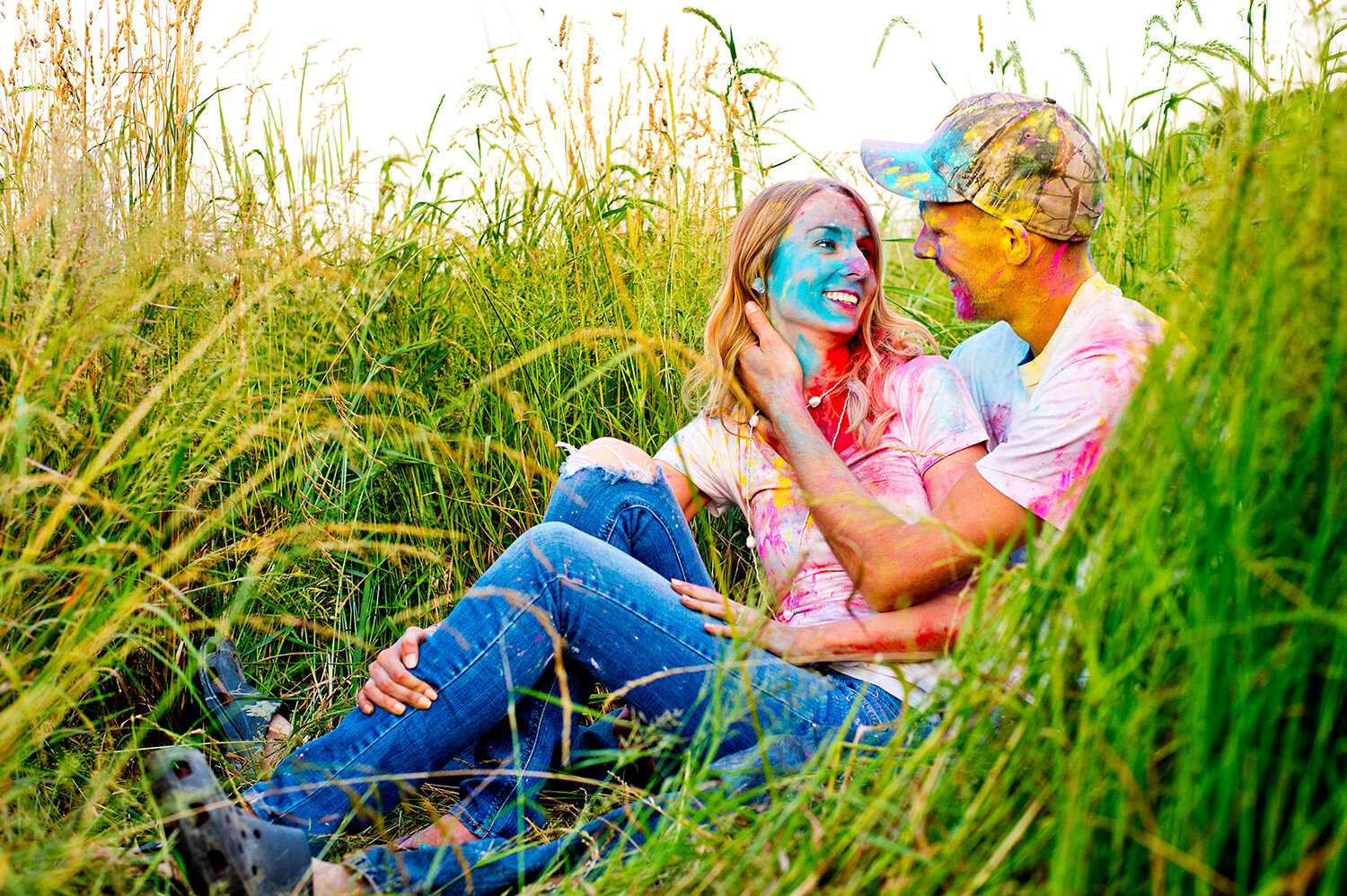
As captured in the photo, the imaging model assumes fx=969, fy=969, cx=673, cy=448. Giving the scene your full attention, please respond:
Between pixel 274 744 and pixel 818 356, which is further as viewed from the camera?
pixel 818 356

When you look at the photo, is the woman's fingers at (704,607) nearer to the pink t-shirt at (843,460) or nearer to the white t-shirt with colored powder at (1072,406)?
the pink t-shirt at (843,460)

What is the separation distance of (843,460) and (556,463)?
903 mm

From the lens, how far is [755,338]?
2645 mm

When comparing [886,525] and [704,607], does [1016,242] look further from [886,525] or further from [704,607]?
[704,607]

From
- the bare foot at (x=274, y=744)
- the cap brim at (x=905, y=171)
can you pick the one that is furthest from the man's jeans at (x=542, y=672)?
the cap brim at (x=905, y=171)

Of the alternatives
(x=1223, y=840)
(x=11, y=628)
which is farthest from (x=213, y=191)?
(x=1223, y=840)

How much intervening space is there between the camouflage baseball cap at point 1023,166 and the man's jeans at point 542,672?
43.2 inches

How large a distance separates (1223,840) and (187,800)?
140cm

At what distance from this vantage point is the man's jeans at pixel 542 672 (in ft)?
6.14

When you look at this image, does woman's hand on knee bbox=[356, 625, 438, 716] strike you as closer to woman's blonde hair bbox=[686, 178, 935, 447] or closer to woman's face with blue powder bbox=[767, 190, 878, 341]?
woman's blonde hair bbox=[686, 178, 935, 447]

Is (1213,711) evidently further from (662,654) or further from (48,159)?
(48,159)

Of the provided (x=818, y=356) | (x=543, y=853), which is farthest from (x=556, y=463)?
(x=543, y=853)

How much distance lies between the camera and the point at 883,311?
8.53ft

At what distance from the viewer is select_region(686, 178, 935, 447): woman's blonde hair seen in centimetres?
251
